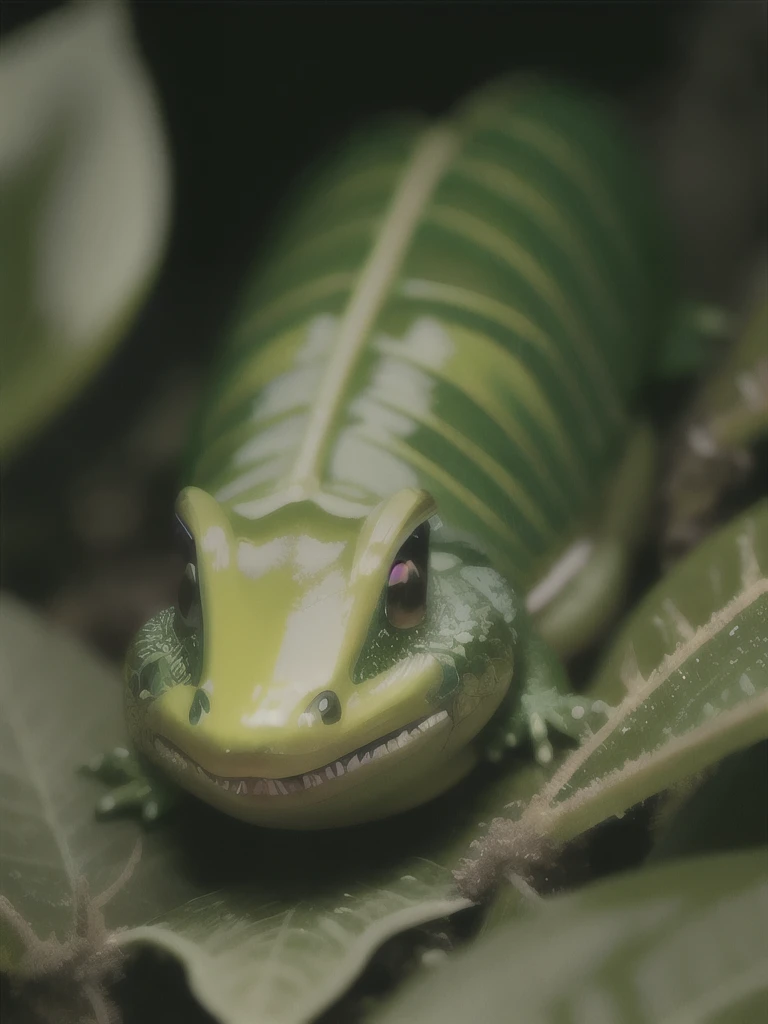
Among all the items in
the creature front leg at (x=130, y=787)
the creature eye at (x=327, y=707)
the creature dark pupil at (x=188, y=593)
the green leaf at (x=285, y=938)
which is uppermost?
the creature dark pupil at (x=188, y=593)

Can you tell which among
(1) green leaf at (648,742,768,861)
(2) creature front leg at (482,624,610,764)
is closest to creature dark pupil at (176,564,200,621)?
(2) creature front leg at (482,624,610,764)

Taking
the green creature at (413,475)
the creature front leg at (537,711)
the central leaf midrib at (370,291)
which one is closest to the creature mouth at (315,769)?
the green creature at (413,475)

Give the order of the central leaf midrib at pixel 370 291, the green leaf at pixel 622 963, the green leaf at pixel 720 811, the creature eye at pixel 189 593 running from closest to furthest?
1. the green leaf at pixel 622 963
2. the green leaf at pixel 720 811
3. the creature eye at pixel 189 593
4. the central leaf midrib at pixel 370 291

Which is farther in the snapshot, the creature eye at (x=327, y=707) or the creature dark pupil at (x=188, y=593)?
the creature dark pupil at (x=188, y=593)

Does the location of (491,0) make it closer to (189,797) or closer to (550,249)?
(550,249)

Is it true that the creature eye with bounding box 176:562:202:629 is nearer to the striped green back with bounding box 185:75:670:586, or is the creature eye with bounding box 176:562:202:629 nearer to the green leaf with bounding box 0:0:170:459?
the striped green back with bounding box 185:75:670:586

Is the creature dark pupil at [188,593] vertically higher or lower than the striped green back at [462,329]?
lower

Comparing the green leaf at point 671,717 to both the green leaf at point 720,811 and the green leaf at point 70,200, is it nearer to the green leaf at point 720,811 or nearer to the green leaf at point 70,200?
the green leaf at point 720,811

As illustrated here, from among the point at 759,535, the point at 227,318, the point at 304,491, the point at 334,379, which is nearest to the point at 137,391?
the point at 227,318
